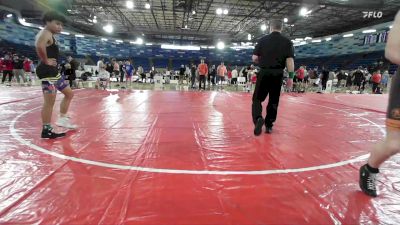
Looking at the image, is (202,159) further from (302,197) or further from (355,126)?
(355,126)

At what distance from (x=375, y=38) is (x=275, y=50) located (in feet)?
89.6

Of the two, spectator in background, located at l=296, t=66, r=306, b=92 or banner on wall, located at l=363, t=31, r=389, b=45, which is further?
banner on wall, located at l=363, t=31, r=389, b=45

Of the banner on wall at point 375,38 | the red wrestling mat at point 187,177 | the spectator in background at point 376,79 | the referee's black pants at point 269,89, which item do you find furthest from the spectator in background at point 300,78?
the referee's black pants at point 269,89

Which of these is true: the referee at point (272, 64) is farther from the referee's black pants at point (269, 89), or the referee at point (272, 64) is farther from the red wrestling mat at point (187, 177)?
the red wrestling mat at point (187, 177)

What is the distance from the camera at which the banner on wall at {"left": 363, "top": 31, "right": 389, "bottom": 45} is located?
80.7 feet

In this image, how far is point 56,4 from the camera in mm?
14711

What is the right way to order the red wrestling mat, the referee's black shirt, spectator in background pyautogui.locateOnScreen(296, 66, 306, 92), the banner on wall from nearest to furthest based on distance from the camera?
the red wrestling mat → the referee's black shirt → spectator in background pyautogui.locateOnScreen(296, 66, 306, 92) → the banner on wall

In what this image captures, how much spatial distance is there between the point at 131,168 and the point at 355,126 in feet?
14.5

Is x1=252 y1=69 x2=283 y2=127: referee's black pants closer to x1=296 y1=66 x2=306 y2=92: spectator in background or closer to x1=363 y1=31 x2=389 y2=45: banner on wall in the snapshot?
x1=296 y1=66 x2=306 y2=92: spectator in background

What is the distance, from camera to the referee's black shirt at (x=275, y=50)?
13.5 feet

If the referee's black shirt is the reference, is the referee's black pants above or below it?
below

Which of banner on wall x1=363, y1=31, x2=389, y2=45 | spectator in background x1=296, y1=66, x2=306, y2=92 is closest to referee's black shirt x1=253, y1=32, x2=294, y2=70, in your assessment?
spectator in background x1=296, y1=66, x2=306, y2=92

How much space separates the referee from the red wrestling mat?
446 mm

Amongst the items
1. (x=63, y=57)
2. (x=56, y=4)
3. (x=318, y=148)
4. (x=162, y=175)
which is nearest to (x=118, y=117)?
(x=162, y=175)
